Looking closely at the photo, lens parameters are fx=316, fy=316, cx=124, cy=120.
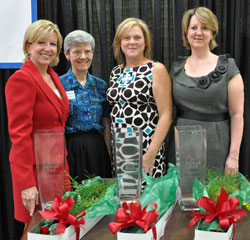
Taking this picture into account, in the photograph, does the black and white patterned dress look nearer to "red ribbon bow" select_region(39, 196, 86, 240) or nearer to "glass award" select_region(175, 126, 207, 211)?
"glass award" select_region(175, 126, 207, 211)

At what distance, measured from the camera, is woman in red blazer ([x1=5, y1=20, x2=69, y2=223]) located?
146 cm

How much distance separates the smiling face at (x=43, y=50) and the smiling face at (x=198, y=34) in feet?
2.91

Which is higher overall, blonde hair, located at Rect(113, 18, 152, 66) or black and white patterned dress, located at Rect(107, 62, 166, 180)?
blonde hair, located at Rect(113, 18, 152, 66)

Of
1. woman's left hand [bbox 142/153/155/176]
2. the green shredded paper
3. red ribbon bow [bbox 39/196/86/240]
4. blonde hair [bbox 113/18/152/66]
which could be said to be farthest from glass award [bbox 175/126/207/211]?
blonde hair [bbox 113/18/152/66]

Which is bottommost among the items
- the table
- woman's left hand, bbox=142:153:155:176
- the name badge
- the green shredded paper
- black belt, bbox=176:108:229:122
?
woman's left hand, bbox=142:153:155:176

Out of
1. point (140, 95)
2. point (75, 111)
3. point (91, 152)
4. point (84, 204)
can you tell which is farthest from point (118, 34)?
point (84, 204)

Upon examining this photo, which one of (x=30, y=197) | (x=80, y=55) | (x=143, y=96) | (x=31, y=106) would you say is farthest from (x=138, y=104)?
(x=30, y=197)

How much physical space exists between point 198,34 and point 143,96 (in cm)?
54

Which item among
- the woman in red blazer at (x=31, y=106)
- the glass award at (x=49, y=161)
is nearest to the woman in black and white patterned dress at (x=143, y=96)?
the woman in red blazer at (x=31, y=106)

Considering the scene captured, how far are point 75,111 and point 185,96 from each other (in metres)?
0.72

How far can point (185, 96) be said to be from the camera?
204 centimetres

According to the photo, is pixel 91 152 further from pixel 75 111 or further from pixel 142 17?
pixel 142 17

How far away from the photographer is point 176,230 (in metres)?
1.06

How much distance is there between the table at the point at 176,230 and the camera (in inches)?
40.2
